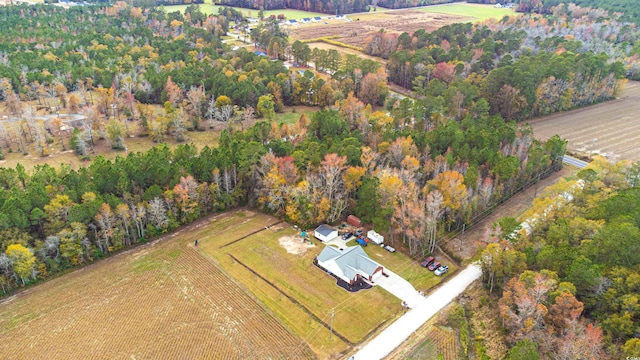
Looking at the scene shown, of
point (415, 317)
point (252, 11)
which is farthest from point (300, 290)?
point (252, 11)

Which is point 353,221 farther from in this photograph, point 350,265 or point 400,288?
point 400,288

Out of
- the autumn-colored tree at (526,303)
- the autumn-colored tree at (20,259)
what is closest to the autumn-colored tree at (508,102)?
the autumn-colored tree at (526,303)

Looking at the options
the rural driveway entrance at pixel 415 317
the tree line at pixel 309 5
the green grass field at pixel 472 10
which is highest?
the tree line at pixel 309 5

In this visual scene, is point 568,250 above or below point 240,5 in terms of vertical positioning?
below

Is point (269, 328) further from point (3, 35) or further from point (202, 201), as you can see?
point (3, 35)

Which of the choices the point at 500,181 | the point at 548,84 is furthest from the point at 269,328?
the point at 548,84

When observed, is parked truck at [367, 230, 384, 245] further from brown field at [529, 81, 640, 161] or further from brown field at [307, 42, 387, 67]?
brown field at [307, 42, 387, 67]

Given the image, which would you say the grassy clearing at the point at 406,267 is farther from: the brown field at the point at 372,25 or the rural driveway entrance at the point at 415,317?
the brown field at the point at 372,25
